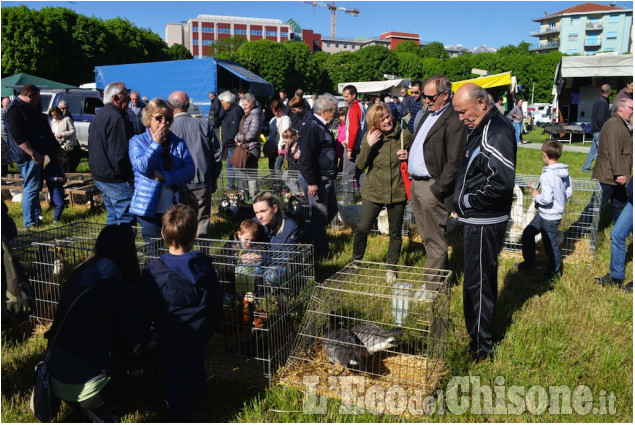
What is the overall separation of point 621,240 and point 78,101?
15843mm

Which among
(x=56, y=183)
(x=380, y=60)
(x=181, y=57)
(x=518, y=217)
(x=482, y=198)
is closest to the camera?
(x=482, y=198)

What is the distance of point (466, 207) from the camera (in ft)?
12.1

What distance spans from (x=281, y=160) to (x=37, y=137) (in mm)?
4913

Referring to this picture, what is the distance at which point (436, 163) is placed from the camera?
4.62 m

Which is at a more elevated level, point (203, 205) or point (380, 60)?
point (380, 60)

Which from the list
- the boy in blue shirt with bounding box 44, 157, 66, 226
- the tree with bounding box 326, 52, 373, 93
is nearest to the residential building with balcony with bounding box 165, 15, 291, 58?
the tree with bounding box 326, 52, 373, 93

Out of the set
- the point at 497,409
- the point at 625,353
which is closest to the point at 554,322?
the point at 625,353

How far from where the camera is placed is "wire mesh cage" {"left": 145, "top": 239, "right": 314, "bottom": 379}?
3660 millimetres

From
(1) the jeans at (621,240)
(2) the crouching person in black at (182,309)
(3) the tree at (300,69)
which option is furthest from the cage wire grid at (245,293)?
(3) the tree at (300,69)

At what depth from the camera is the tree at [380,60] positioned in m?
66.5

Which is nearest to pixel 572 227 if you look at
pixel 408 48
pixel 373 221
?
pixel 373 221

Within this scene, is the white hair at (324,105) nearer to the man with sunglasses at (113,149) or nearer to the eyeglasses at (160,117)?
the eyeglasses at (160,117)

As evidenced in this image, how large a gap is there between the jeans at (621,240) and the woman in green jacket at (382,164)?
2.39 m

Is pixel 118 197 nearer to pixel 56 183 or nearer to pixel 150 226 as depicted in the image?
pixel 150 226
